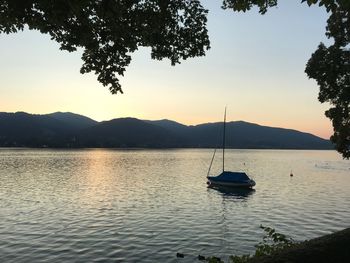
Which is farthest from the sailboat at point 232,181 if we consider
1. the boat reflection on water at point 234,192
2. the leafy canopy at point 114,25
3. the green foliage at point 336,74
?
the leafy canopy at point 114,25

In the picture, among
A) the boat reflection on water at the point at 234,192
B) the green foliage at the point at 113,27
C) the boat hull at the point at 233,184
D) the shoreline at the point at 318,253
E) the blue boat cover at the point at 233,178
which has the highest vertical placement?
the green foliage at the point at 113,27

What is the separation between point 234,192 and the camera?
77562mm

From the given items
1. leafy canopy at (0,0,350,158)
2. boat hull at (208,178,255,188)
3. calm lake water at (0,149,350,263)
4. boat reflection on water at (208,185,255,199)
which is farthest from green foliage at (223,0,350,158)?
boat hull at (208,178,255,188)

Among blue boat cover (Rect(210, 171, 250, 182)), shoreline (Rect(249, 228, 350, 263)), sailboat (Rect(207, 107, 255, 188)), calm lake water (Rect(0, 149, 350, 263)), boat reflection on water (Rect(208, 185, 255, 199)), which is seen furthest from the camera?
blue boat cover (Rect(210, 171, 250, 182))

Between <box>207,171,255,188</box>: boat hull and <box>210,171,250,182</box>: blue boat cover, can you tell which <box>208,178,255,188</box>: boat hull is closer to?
<box>207,171,255,188</box>: boat hull

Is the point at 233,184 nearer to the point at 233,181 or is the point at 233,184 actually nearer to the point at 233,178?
the point at 233,181

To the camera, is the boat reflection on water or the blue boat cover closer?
the boat reflection on water

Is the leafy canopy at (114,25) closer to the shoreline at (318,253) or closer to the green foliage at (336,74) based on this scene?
the shoreline at (318,253)

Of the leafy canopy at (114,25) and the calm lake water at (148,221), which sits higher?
the leafy canopy at (114,25)

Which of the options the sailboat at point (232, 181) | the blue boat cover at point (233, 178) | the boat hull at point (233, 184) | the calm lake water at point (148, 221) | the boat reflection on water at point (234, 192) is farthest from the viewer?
the blue boat cover at point (233, 178)

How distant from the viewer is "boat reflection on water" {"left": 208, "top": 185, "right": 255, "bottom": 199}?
71.2 m

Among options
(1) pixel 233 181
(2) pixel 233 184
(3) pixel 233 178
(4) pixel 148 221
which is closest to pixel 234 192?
(2) pixel 233 184

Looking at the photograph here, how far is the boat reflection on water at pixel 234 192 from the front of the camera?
71169 millimetres

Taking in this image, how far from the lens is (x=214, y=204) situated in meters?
59.1
